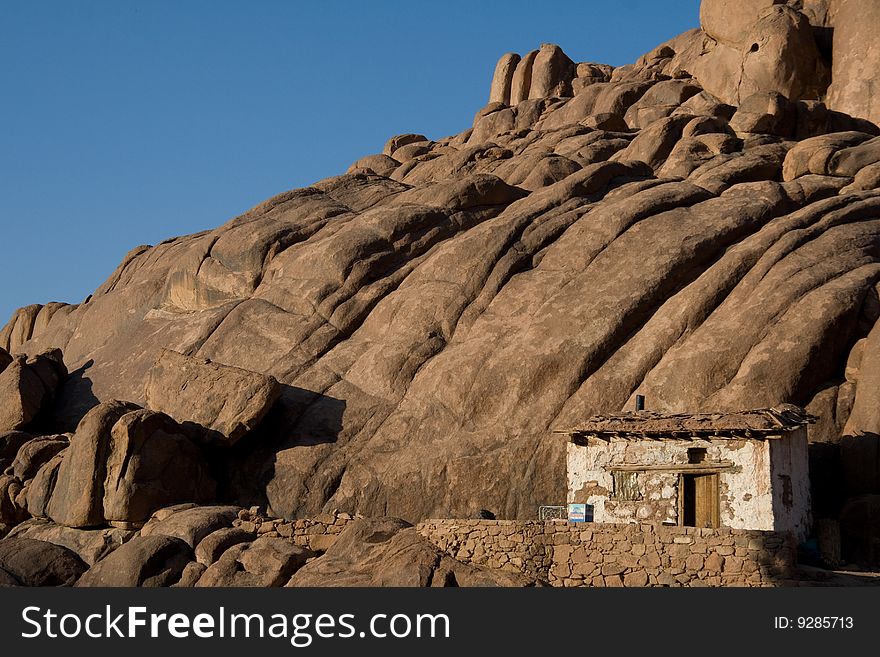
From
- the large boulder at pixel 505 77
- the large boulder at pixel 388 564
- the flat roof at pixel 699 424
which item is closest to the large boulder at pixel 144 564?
the large boulder at pixel 388 564

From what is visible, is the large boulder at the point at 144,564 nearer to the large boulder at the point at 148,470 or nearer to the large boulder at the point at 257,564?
the large boulder at the point at 257,564

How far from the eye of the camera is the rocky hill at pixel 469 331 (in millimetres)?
36938

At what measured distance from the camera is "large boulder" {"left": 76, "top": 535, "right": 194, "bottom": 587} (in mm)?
31438

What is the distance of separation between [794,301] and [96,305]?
3288 cm

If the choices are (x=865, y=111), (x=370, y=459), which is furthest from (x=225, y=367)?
(x=865, y=111)

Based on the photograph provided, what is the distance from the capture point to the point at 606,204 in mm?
45750

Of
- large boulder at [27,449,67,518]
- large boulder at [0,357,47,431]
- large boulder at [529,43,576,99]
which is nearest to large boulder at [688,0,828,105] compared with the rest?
large boulder at [529,43,576,99]

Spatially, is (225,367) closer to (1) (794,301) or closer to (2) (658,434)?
(2) (658,434)

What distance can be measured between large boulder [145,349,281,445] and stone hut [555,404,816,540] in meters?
11.6

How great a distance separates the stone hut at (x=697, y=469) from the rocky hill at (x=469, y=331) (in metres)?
2.91

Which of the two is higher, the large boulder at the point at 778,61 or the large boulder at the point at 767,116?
the large boulder at the point at 778,61

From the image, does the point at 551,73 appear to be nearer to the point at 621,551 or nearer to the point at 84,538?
the point at 84,538

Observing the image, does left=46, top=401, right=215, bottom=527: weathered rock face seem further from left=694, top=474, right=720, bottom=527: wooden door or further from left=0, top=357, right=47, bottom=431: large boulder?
left=694, top=474, right=720, bottom=527: wooden door

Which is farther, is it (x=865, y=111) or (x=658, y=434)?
(x=865, y=111)
